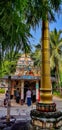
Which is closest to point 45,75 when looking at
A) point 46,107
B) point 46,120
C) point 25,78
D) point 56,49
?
point 46,107

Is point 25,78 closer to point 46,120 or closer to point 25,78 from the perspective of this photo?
point 25,78

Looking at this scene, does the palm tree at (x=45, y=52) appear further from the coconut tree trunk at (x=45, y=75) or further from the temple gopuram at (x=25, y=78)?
the temple gopuram at (x=25, y=78)

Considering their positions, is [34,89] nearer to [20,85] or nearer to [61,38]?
[20,85]

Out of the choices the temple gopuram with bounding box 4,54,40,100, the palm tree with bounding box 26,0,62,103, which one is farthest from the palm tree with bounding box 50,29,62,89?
the palm tree with bounding box 26,0,62,103

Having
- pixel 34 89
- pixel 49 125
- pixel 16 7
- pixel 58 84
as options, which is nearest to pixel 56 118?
pixel 49 125

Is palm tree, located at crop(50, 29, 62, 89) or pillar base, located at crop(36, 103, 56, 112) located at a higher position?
palm tree, located at crop(50, 29, 62, 89)

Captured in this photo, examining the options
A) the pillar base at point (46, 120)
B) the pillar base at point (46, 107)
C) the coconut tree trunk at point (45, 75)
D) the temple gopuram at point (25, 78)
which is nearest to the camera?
the pillar base at point (46, 120)

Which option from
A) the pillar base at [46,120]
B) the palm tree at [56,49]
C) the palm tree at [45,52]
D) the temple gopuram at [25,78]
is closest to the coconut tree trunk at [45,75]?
the palm tree at [45,52]

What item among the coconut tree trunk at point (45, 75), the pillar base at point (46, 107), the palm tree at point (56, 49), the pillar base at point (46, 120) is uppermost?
the palm tree at point (56, 49)

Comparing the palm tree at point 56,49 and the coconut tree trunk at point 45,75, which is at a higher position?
the palm tree at point 56,49

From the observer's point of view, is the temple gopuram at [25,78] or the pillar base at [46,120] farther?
the temple gopuram at [25,78]

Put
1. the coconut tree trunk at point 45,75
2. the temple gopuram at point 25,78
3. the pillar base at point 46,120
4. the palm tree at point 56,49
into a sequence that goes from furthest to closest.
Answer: the palm tree at point 56,49, the temple gopuram at point 25,78, the coconut tree trunk at point 45,75, the pillar base at point 46,120

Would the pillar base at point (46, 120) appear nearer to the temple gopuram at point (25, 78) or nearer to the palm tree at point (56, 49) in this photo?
the temple gopuram at point (25, 78)

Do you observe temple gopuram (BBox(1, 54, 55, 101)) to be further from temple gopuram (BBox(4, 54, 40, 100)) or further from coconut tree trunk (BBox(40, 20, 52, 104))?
coconut tree trunk (BBox(40, 20, 52, 104))
